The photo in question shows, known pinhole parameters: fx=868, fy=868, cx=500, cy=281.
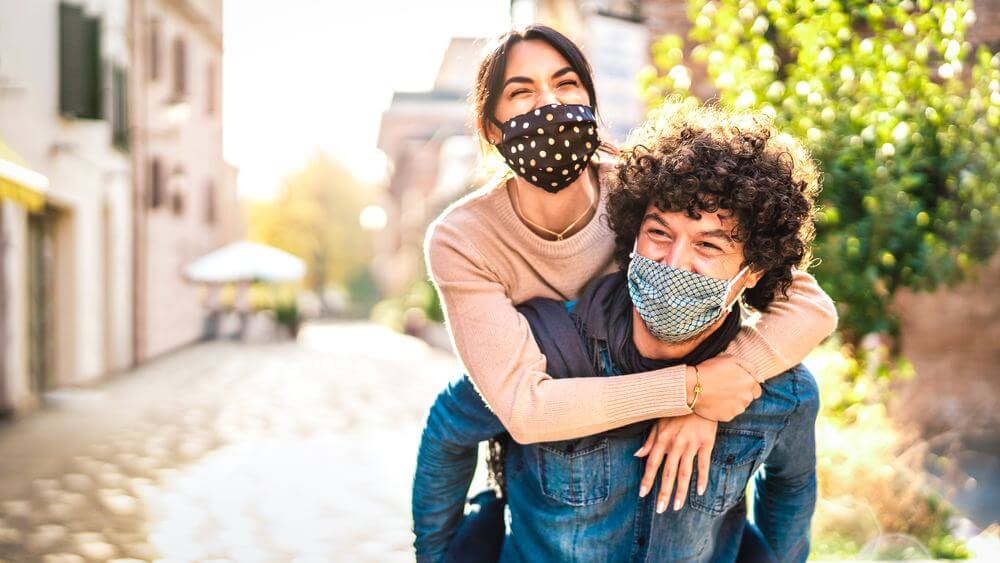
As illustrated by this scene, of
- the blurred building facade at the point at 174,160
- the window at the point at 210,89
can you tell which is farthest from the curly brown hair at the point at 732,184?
the window at the point at 210,89

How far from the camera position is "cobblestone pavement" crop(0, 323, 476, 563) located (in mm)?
5434

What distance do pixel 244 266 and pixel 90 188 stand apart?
9591 mm

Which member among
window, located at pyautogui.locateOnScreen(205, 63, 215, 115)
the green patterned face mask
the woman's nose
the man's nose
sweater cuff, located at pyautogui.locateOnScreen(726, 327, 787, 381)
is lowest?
sweater cuff, located at pyautogui.locateOnScreen(726, 327, 787, 381)

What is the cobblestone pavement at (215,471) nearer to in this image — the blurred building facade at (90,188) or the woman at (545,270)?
the blurred building facade at (90,188)

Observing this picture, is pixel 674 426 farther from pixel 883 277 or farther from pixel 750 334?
pixel 883 277

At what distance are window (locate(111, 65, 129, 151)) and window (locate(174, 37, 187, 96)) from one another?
4.80 metres

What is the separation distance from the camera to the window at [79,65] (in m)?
11.8

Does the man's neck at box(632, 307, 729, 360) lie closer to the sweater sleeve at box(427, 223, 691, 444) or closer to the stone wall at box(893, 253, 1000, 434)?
the sweater sleeve at box(427, 223, 691, 444)

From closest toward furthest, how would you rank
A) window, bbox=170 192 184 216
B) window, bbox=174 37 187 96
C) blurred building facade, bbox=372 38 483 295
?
window, bbox=174 37 187 96 → window, bbox=170 192 184 216 → blurred building facade, bbox=372 38 483 295

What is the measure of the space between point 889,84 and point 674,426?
4162 mm

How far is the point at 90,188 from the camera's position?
45.8 ft

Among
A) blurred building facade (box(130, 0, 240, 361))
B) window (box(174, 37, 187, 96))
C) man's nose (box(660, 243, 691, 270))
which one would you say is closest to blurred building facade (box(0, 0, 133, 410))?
blurred building facade (box(130, 0, 240, 361))

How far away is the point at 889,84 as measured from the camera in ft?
18.2

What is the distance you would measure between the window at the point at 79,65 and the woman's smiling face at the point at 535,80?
11084 mm
